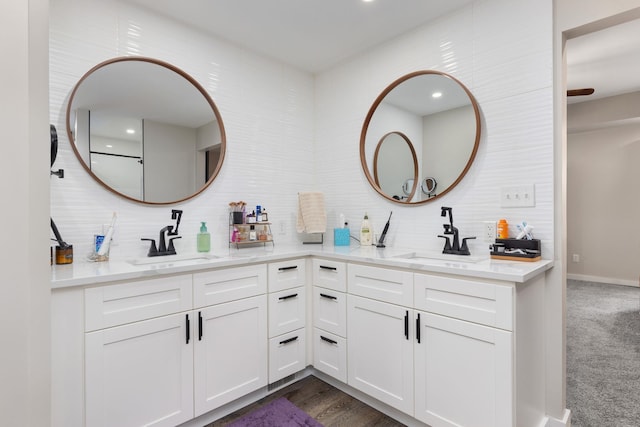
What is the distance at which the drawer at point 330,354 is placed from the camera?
202cm

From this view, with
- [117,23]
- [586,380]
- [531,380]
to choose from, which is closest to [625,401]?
[586,380]

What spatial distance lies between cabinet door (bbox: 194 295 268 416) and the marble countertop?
0.25 metres

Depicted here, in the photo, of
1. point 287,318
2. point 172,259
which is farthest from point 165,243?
point 287,318

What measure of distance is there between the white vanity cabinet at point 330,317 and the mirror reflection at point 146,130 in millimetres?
1023

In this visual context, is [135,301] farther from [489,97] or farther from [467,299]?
[489,97]

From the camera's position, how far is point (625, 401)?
6.40 feet

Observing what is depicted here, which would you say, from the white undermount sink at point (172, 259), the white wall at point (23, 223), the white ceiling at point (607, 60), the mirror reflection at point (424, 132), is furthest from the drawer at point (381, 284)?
the white ceiling at point (607, 60)

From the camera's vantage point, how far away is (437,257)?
2.01 meters

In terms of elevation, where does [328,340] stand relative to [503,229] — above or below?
below

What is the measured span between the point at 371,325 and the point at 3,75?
5.89 feet

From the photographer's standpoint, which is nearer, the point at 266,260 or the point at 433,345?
the point at 433,345

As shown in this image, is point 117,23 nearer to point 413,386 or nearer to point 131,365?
point 131,365

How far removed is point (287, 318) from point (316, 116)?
1.80 metres

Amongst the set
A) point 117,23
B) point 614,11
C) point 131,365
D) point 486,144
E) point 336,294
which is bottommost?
point 131,365
